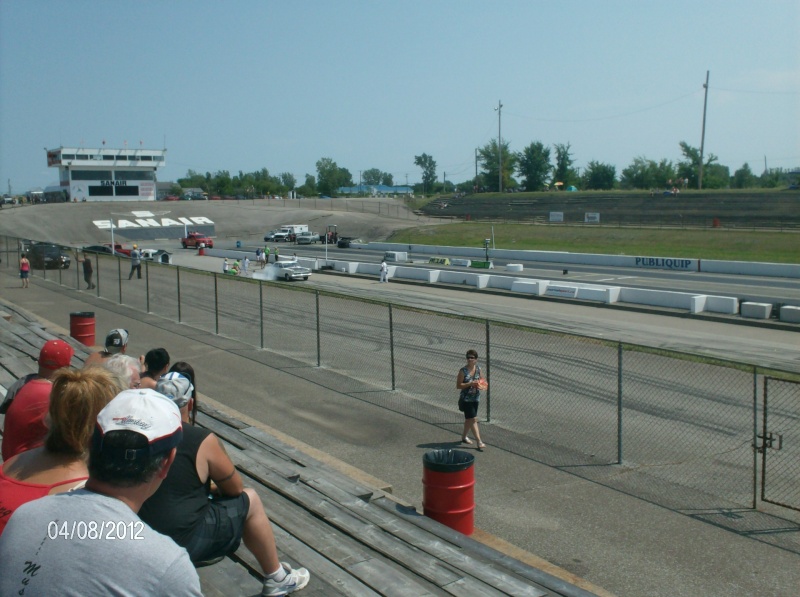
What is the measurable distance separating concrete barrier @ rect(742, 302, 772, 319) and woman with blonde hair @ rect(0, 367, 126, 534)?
91.4 ft

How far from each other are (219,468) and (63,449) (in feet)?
3.20

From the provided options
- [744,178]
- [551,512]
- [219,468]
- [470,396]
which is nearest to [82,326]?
[470,396]

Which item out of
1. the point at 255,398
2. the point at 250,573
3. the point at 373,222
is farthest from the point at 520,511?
the point at 373,222

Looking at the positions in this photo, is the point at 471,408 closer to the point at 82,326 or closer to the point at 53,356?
the point at 53,356

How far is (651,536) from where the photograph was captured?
7551 millimetres

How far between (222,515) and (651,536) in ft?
16.5

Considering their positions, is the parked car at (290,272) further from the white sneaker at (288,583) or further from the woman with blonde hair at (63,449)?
the woman with blonde hair at (63,449)

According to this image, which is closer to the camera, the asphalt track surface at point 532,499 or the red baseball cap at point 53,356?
the red baseball cap at point 53,356

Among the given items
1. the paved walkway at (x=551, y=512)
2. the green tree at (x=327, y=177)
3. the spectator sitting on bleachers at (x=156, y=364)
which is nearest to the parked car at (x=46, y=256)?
the paved walkway at (x=551, y=512)

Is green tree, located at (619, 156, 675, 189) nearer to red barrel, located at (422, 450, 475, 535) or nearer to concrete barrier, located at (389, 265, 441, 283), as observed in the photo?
concrete barrier, located at (389, 265, 441, 283)

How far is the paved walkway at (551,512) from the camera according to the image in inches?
264

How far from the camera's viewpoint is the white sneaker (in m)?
4.25

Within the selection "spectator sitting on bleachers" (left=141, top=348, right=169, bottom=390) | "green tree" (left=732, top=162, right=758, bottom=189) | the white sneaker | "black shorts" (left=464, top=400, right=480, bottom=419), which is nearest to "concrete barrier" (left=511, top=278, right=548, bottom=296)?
"black shorts" (left=464, top=400, right=480, bottom=419)

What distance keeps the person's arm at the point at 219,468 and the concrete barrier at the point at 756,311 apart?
26917 millimetres
